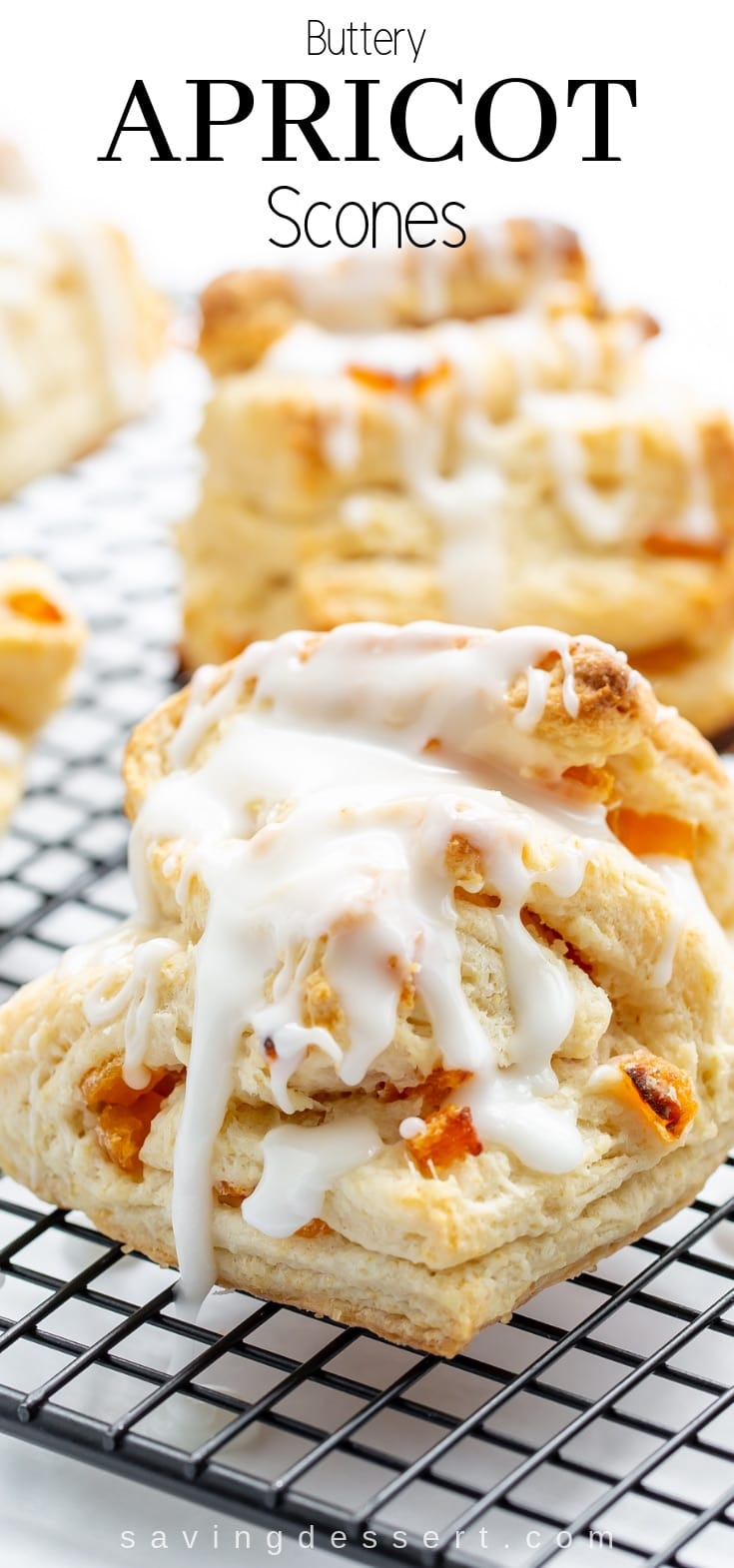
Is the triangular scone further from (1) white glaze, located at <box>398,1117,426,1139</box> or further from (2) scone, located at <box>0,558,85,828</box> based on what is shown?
(2) scone, located at <box>0,558,85,828</box>

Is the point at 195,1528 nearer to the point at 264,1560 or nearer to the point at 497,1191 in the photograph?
the point at 264,1560

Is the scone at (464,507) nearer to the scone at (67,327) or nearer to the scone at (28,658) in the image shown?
the scone at (28,658)

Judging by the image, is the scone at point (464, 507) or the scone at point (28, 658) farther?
the scone at point (464, 507)

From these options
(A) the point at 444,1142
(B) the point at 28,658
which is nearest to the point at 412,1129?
(A) the point at 444,1142

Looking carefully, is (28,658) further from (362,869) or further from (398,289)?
(362,869)

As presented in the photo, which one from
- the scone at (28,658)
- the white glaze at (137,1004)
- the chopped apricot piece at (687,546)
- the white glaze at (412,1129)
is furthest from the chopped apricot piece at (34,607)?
the white glaze at (412,1129)

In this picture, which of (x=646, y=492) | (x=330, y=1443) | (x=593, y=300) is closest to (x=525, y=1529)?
(x=330, y=1443)
